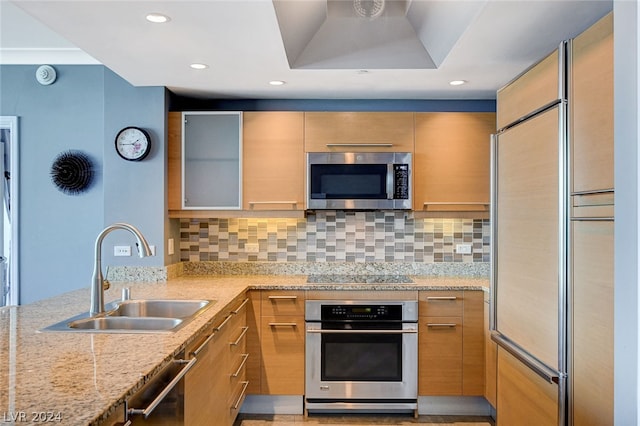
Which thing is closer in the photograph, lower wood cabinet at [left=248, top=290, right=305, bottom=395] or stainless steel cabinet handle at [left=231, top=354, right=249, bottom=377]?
stainless steel cabinet handle at [left=231, top=354, right=249, bottom=377]

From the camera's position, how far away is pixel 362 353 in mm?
3053

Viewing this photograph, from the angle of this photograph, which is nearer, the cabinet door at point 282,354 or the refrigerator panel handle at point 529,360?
the refrigerator panel handle at point 529,360

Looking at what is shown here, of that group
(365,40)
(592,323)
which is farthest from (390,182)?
(592,323)

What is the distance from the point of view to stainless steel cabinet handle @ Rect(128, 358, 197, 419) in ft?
4.20

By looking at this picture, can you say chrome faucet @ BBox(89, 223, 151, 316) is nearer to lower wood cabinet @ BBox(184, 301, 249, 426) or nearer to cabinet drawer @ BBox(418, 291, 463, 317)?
lower wood cabinet @ BBox(184, 301, 249, 426)

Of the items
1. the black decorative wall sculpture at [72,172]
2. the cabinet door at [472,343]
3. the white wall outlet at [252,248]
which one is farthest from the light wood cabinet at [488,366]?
the black decorative wall sculpture at [72,172]

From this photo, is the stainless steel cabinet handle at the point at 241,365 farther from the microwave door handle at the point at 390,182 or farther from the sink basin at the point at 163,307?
the microwave door handle at the point at 390,182

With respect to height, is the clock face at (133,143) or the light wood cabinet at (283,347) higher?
the clock face at (133,143)

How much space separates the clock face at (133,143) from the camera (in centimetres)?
319

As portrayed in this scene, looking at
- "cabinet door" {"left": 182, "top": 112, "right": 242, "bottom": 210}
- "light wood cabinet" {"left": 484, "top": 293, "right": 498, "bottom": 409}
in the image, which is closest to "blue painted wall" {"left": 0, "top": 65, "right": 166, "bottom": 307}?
"cabinet door" {"left": 182, "top": 112, "right": 242, "bottom": 210}

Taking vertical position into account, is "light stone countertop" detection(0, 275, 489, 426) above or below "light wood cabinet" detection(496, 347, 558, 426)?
above

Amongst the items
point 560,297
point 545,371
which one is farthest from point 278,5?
point 545,371

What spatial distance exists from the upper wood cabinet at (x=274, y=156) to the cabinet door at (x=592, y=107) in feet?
6.64

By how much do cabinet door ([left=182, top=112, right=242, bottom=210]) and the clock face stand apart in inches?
10.6
